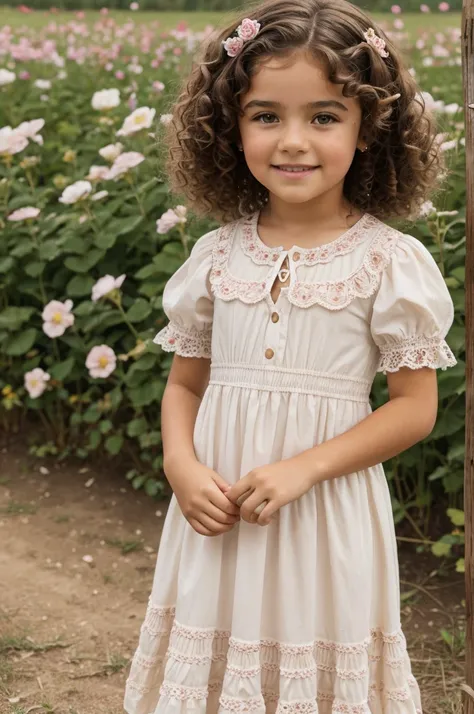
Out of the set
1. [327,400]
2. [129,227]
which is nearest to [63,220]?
[129,227]

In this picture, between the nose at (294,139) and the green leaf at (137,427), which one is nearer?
the nose at (294,139)

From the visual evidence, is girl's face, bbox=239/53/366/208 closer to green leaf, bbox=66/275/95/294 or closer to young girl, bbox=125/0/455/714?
young girl, bbox=125/0/455/714

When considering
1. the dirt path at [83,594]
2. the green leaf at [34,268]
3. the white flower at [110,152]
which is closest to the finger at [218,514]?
the dirt path at [83,594]

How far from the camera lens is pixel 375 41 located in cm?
161

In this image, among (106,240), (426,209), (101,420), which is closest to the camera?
(426,209)

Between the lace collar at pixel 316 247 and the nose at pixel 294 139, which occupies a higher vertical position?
the nose at pixel 294 139

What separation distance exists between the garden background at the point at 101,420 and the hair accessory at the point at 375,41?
0.76m

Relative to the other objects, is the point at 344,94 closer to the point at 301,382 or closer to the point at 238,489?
the point at 301,382

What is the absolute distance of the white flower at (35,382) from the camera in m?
3.35

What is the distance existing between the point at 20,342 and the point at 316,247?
1.99 metres

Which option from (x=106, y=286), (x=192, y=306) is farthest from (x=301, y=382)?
(x=106, y=286)

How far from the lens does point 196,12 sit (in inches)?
370

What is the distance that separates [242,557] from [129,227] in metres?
1.77

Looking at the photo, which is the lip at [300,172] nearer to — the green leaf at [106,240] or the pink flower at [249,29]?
the pink flower at [249,29]
